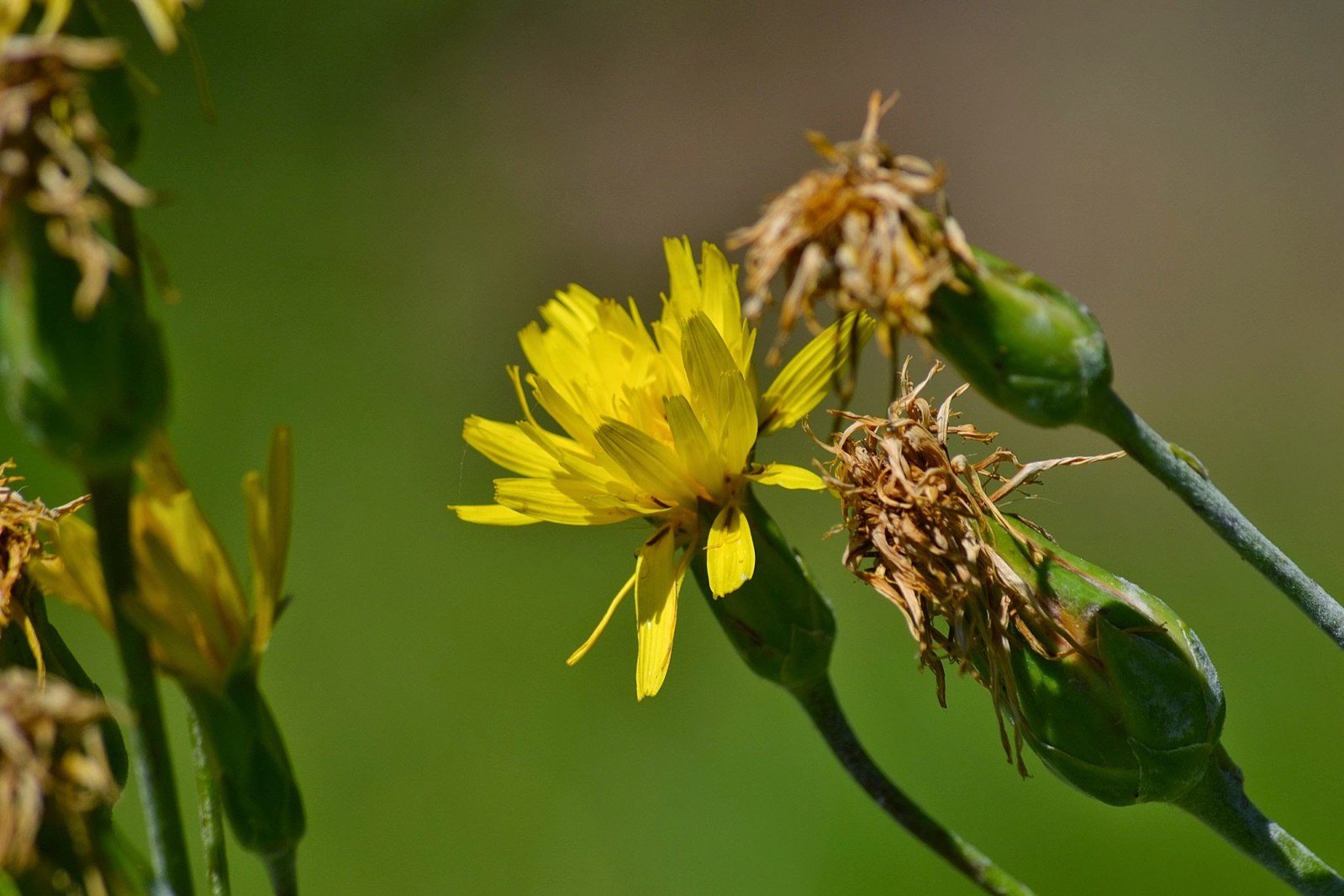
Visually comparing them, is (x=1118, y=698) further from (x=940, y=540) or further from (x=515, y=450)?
(x=515, y=450)

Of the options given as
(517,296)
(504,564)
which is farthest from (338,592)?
(517,296)

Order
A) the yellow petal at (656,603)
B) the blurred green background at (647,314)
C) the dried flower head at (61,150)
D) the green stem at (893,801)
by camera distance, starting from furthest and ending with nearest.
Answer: the blurred green background at (647,314), the yellow petal at (656,603), the green stem at (893,801), the dried flower head at (61,150)

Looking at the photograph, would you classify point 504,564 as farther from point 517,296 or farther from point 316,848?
point 517,296

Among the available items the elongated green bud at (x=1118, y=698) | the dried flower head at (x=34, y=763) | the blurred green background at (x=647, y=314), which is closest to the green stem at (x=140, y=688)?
the dried flower head at (x=34, y=763)

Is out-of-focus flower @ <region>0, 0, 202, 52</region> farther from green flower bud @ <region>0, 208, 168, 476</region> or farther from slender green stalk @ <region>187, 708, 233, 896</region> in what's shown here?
slender green stalk @ <region>187, 708, 233, 896</region>

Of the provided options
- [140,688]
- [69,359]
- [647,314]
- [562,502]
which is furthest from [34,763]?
[647,314]

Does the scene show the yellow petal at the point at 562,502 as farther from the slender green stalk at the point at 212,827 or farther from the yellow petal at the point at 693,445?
the slender green stalk at the point at 212,827

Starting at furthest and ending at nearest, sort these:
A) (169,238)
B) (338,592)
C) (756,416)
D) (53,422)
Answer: (169,238) → (338,592) → (756,416) → (53,422)
